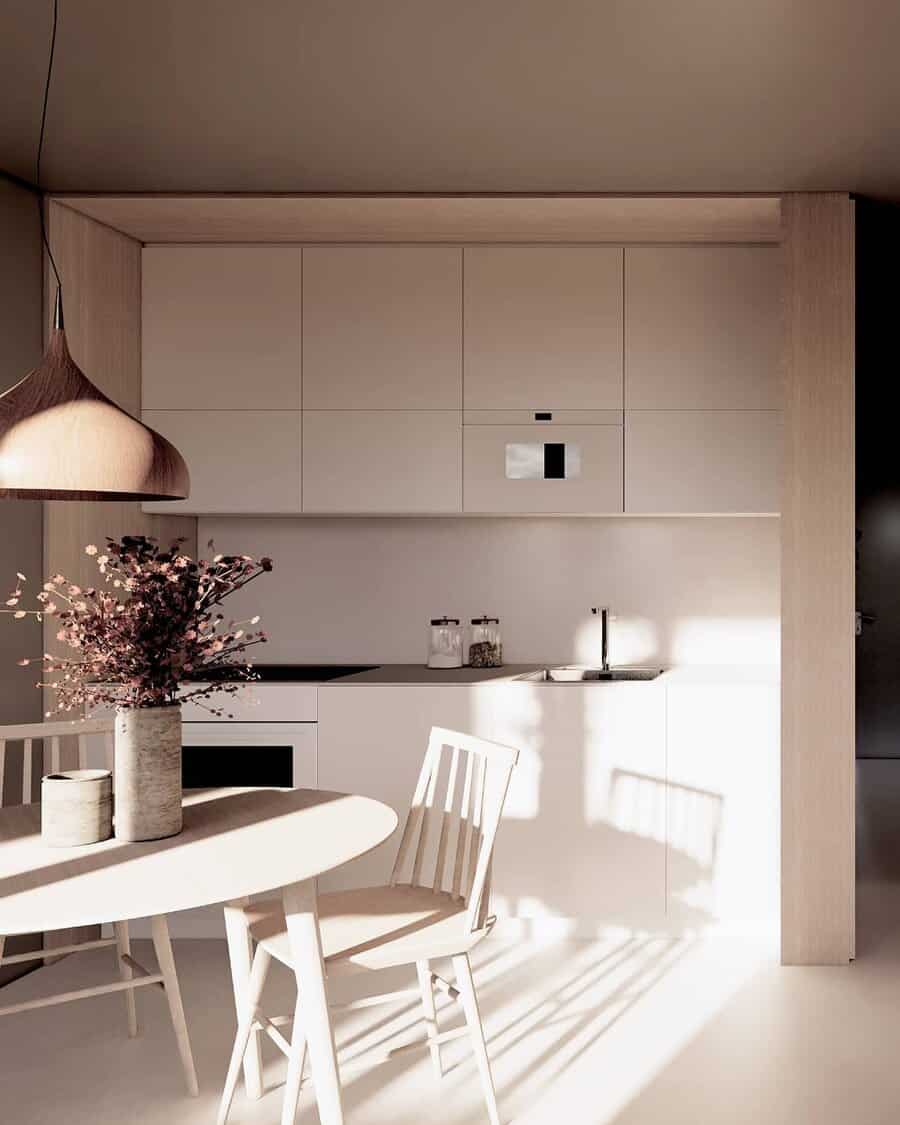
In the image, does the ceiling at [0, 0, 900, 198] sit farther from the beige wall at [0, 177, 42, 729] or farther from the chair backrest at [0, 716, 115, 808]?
the chair backrest at [0, 716, 115, 808]

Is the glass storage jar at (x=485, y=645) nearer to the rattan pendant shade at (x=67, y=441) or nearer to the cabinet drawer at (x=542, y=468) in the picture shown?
the cabinet drawer at (x=542, y=468)

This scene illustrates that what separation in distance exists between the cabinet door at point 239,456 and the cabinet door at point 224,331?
2.1 inches

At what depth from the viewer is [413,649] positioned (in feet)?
13.9

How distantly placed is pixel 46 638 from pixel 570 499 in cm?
199

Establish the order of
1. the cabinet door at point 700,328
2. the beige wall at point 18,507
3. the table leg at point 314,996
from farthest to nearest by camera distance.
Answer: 1. the cabinet door at point 700,328
2. the beige wall at point 18,507
3. the table leg at point 314,996

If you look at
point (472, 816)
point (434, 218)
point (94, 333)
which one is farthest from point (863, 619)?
point (94, 333)

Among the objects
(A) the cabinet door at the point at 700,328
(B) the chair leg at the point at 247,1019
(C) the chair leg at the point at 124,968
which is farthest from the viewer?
(A) the cabinet door at the point at 700,328

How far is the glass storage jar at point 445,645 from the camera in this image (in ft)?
13.2

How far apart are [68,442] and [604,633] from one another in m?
2.67

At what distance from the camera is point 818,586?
3328mm

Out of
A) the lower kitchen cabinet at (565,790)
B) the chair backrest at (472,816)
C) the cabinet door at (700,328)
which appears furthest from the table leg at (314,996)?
the cabinet door at (700,328)

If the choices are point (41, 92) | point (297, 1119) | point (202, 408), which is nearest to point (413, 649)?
point (202, 408)

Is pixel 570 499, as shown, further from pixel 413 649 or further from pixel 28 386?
pixel 28 386

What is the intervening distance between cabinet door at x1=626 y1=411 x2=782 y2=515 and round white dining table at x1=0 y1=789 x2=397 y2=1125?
77.8 inches
